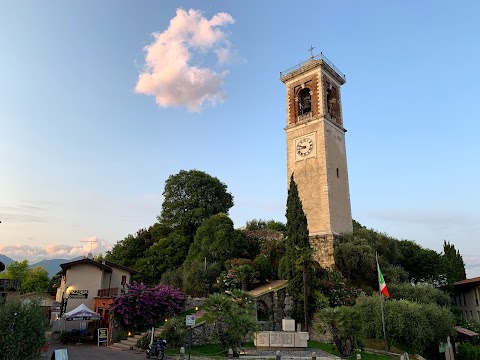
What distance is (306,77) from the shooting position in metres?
36.6

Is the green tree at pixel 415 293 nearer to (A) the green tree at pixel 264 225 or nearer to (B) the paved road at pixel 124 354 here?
(B) the paved road at pixel 124 354

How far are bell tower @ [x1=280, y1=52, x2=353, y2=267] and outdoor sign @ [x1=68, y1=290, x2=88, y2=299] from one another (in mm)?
18811

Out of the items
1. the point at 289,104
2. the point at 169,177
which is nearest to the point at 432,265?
the point at 289,104

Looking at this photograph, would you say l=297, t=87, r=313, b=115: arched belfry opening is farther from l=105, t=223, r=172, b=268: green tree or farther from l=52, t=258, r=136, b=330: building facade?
l=52, t=258, r=136, b=330: building facade

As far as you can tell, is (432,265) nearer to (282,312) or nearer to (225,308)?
(282,312)

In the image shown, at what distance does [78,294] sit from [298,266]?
1692cm

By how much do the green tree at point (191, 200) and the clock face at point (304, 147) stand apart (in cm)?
1464

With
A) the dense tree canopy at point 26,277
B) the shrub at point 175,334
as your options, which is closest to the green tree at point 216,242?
the shrub at point 175,334

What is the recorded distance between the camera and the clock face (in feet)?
111

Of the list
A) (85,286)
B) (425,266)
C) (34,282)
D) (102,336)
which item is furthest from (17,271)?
(425,266)

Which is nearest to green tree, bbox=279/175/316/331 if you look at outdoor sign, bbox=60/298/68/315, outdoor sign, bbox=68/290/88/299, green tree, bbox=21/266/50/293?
outdoor sign, bbox=68/290/88/299

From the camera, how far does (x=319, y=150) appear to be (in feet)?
109

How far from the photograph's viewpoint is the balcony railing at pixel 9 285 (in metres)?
28.3

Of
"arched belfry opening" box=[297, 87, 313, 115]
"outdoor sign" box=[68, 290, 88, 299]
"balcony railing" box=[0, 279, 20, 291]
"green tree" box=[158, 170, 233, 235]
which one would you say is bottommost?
"outdoor sign" box=[68, 290, 88, 299]
